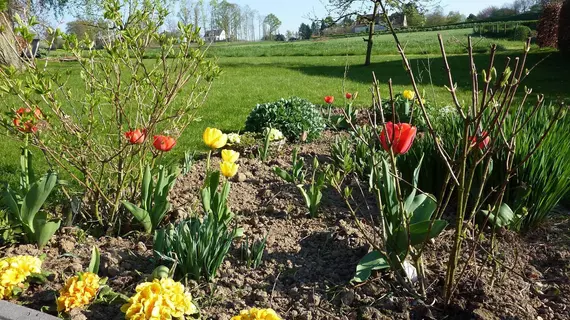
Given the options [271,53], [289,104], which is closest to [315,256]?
[289,104]

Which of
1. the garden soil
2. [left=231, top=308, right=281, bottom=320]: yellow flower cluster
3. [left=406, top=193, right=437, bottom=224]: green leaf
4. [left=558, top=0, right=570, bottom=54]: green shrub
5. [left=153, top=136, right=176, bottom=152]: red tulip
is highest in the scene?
[left=558, top=0, right=570, bottom=54]: green shrub

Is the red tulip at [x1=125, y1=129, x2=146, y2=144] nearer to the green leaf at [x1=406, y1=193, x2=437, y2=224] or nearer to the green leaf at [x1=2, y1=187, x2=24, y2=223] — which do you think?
the green leaf at [x1=2, y1=187, x2=24, y2=223]

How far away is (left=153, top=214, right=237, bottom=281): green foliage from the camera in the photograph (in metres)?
2.21

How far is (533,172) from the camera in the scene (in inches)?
111

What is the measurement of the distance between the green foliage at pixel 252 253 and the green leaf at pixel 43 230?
97 cm

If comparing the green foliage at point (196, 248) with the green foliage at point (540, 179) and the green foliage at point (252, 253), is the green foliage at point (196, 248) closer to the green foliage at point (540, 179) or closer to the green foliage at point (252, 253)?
the green foliage at point (252, 253)

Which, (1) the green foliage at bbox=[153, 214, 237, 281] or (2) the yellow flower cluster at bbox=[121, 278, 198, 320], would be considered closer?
(2) the yellow flower cluster at bbox=[121, 278, 198, 320]

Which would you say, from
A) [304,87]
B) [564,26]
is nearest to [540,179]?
[304,87]

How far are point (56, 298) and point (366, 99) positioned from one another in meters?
6.77

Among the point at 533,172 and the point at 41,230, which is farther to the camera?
the point at 533,172

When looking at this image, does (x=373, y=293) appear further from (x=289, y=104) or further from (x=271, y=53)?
(x=271, y=53)

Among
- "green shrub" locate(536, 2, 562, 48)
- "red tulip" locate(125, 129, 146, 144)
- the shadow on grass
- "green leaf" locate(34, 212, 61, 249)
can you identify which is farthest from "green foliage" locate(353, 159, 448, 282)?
"green shrub" locate(536, 2, 562, 48)

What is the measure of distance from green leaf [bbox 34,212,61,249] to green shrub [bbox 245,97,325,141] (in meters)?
2.63

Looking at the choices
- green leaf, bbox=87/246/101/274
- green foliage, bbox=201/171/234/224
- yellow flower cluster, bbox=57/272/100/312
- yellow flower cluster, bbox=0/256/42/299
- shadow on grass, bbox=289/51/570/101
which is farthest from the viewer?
shadow on grass, bbox=289/51/570/101
